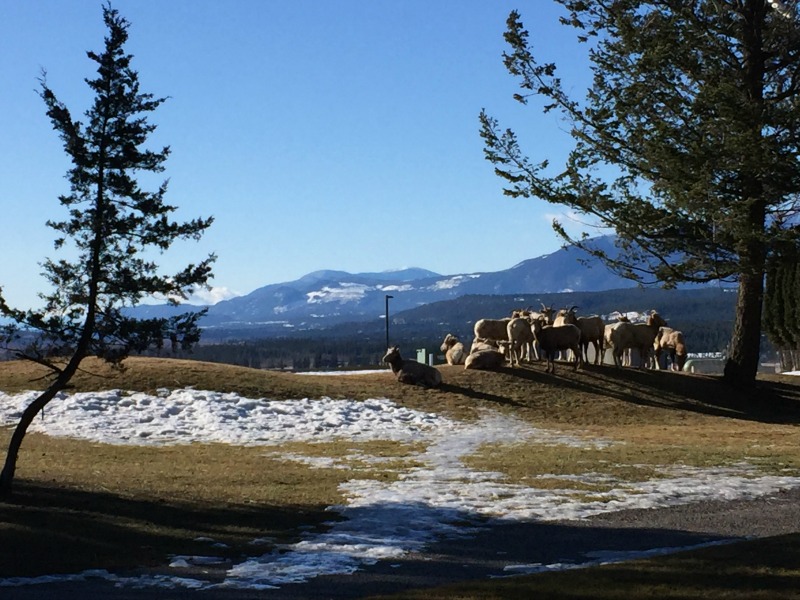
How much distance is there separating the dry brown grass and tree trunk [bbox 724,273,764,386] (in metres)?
0.60

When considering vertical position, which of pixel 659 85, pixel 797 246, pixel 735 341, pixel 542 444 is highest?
pixel 659 85

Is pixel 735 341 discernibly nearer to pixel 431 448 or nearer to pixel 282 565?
pixel 431 448

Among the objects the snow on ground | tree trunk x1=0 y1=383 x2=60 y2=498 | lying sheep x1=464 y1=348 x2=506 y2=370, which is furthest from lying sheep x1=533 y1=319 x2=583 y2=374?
tree trunk x1=0 y1=383 x2=60 y2=498

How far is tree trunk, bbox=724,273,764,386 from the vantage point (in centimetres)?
3097

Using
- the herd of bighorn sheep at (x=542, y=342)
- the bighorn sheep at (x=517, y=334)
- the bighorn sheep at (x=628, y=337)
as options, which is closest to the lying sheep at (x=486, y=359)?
the herd of bighorn sheep at (x=542, y=342)

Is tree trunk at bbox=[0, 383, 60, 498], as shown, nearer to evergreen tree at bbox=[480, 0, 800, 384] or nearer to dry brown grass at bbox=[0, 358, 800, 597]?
dry brown grass at bbox=[0, 358, 800, 597]

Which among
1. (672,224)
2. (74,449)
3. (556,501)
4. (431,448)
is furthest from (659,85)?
(74,449)

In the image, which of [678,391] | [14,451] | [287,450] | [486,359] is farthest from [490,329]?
[14,451]

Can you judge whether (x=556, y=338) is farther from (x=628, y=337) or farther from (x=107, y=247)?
(x=107, y=247)

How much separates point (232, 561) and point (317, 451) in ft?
34.9

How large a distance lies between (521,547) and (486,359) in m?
21.1

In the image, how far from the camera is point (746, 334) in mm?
31859

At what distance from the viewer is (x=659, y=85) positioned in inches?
1063

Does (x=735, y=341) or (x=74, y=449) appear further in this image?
(x=735, y=341)
